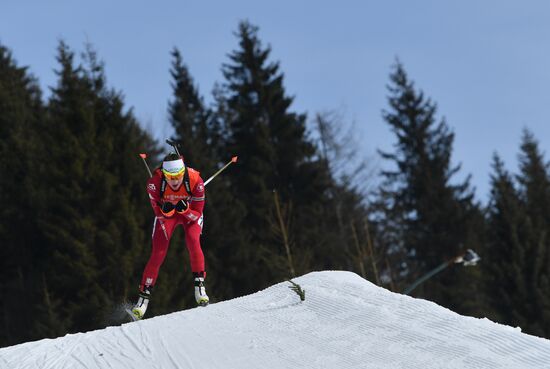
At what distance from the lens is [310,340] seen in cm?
659

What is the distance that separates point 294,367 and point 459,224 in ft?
110

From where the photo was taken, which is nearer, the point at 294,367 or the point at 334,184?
the point at 294,367

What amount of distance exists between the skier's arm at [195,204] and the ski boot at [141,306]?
1045 millimetres

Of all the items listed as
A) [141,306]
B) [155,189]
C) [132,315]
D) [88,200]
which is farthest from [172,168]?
[88,200]

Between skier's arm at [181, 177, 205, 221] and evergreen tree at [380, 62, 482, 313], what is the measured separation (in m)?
27.5

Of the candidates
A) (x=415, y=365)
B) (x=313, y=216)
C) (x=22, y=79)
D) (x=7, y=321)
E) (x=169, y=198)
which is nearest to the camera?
(x=415, y=365)

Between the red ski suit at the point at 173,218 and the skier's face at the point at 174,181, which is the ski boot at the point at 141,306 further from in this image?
the skier's face at the point at 174,181

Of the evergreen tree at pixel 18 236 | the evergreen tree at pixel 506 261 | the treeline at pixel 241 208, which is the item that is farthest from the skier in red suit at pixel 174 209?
the evergreen tree at pixel 506 261

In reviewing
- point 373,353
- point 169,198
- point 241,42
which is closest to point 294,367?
point 373,353

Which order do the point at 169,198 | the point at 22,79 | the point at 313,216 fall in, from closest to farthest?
the point at 169,198, the point at 313,216, the point at 22,79

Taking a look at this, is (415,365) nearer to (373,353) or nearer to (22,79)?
(373,353)

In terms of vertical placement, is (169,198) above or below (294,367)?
above

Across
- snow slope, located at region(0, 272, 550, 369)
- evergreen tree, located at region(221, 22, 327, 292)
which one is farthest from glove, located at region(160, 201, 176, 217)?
evergreen tree, located at region(221, 22, 327, 292)

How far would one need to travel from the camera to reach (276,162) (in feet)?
120
